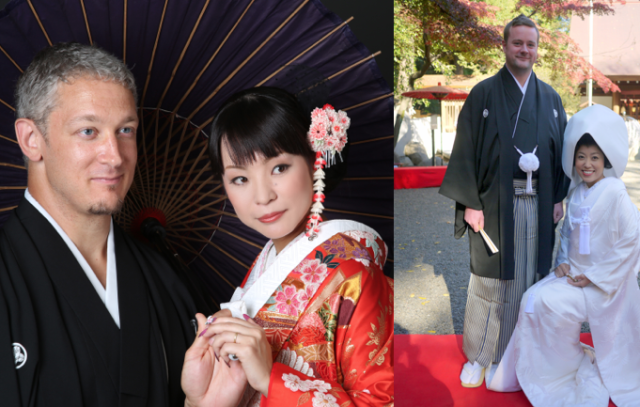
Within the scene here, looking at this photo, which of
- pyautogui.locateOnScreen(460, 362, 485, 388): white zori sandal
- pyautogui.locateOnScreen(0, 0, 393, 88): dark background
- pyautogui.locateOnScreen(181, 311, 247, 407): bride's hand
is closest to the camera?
pyautogui.locateOnScreen(181, 311, 247, 407): bride's hand

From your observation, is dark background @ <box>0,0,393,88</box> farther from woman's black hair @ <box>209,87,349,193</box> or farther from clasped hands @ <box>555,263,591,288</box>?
clasped hands @ <box>555,263,591,288</box>

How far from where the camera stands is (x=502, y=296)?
232 cm

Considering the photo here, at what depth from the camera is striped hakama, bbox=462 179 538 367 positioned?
223cm

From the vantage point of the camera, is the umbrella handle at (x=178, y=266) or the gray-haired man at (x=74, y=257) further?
the umbrella handle at (x=178, y=266)

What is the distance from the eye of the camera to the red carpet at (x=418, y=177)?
209 centimetres

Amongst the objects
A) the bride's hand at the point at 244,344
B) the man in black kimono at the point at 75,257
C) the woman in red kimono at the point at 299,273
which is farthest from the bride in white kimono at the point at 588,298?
the man in black kimono at the point at 75,257

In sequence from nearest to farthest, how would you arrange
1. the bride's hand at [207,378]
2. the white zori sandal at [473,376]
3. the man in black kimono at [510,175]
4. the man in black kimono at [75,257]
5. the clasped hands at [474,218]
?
the man in black kimono at [75,257] → the bride's hand at [207,378] → the man in black kimono at [510,175] → the clasped hands at [474,218] → the white zori sandal at [473,376]

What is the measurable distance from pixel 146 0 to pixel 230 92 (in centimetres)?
30

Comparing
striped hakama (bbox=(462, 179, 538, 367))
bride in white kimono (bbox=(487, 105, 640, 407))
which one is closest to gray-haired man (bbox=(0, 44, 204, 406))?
striped hakama (bbox=(462, 179, 538, 367))

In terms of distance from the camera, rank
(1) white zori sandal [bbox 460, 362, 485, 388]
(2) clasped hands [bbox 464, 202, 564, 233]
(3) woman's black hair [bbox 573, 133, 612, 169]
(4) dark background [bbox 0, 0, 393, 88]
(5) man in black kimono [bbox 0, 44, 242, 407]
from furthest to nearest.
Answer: (1) white zori sandal [bbox 460, 362, 485, 388] < (2) clasped hands [bbox 464, 202, 564, 233] < (3) woman's black hair [bbox 573, 133, 612, 169] < (4) dark background [bbox 0, 0, 393, 88] < (5) man in black kimono [bbox 0, 44, 242, 407]

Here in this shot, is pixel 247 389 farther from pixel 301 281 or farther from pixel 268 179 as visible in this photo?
pixel 268 179

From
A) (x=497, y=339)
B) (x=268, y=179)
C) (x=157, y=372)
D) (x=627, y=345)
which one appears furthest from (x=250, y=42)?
(x=627, y=345)

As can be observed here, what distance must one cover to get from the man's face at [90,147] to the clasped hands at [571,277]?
1947mm

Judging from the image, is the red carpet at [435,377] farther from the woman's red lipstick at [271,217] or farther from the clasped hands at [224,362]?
the woman's red lipstick at [271,217]
